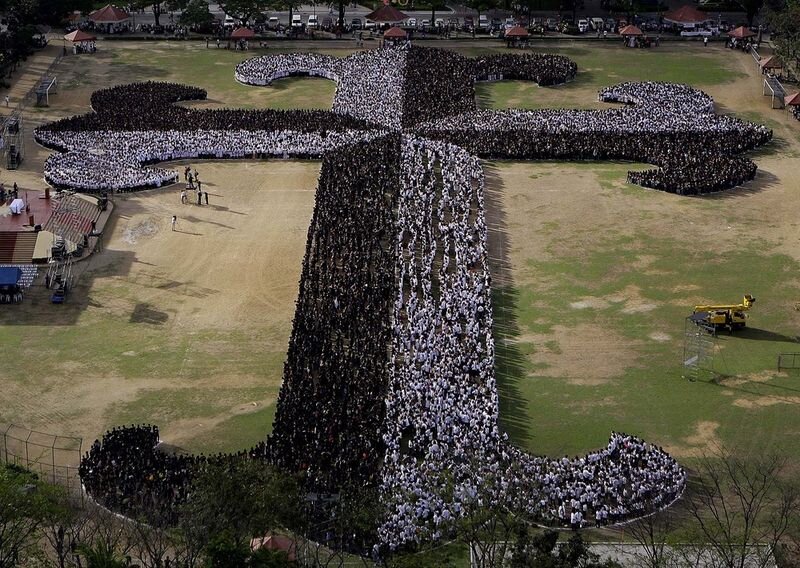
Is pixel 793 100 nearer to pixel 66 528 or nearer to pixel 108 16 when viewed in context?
pixel 108 16

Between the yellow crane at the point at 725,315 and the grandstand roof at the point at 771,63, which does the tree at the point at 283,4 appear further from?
the yellow crane at the point at 725,315

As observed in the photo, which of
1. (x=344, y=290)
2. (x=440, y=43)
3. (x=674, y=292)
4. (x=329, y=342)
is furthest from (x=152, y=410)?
(x=440, y=43)

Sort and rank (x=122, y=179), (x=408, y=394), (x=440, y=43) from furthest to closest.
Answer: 1. (x=440, y=43)
2. (x=122, y=179)
3. (x=408, y=394)

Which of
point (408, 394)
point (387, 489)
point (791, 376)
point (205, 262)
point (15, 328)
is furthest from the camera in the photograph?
point (205, 262)

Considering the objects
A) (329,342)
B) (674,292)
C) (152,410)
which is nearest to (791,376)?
(674,292)

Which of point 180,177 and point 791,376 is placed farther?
point 180,177

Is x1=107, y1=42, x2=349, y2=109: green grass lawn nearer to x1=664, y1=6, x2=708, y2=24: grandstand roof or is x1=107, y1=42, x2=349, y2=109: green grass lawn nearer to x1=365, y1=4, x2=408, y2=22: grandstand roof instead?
x1=365, y1=4, x2=408, y2=22: grandstand roof

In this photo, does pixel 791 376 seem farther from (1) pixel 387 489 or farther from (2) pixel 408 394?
(1) pixel 387 489

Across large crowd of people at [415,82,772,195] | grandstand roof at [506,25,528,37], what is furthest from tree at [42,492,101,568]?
grandstand roof at [506,25,528,37]
